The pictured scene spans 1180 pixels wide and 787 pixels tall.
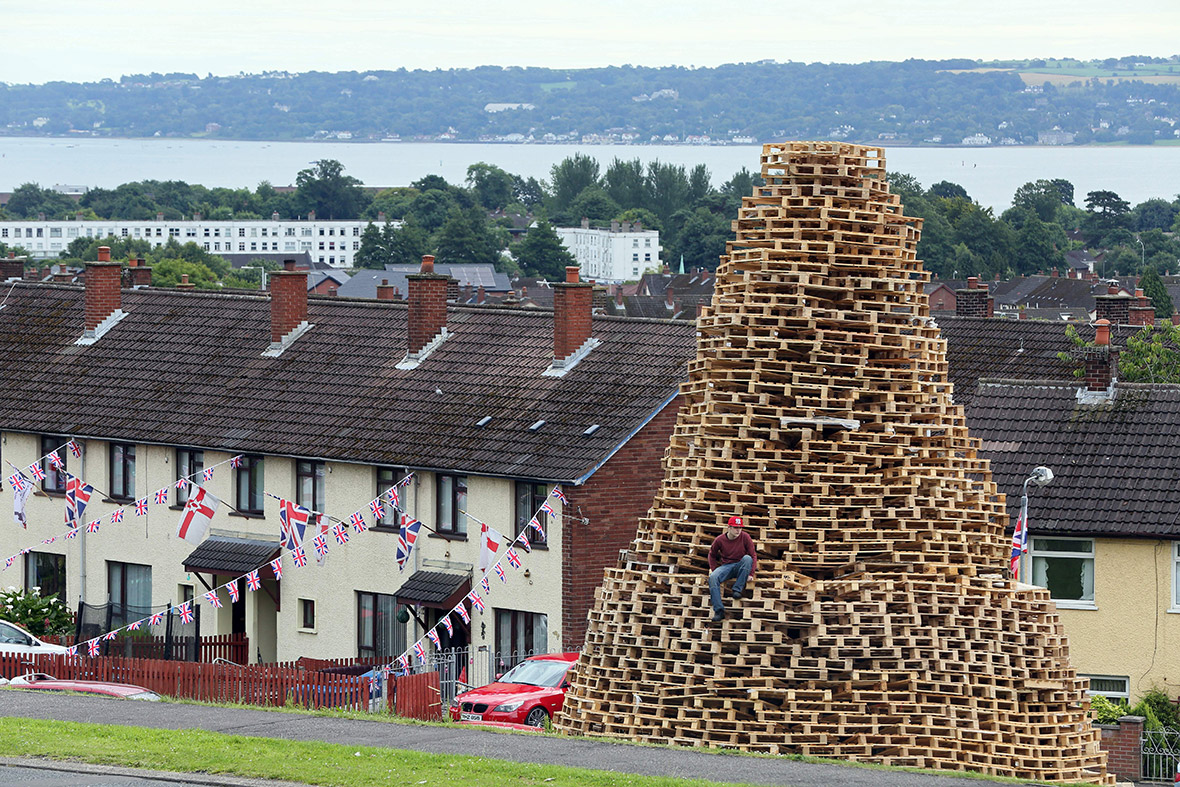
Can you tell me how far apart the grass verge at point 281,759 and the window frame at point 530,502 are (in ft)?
48.1

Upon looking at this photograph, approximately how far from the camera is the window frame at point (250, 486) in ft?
132

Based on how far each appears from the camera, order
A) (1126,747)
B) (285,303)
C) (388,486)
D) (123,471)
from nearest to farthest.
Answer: (1126,747)
(388,486)
(123,471)
(285,303)

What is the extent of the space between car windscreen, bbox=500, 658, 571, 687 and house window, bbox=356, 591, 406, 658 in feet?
28.7

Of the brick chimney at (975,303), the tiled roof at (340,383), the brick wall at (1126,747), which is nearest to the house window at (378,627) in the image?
the tiled roof at (340,383)

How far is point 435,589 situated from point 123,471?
9.07m

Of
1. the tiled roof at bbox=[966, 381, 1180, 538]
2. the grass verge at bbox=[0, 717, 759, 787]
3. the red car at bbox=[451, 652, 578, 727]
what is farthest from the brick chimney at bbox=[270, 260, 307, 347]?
the grass verge at bbox=[0, 717, 759, 787]

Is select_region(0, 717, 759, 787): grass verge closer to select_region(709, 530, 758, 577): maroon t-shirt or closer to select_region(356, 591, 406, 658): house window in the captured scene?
select_region(709, 530, 758, 577): maroon t-shirt

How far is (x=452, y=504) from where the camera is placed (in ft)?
123

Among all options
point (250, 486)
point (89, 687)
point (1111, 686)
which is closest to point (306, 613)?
point (250, 486)

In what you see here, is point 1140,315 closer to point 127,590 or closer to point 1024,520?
point 1024,520

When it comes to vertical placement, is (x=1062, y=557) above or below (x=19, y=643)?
above

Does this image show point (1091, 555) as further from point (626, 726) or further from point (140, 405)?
point (140, 405)

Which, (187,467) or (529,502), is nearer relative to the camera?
(529,502)

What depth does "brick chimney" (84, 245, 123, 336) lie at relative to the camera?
1832 inches
